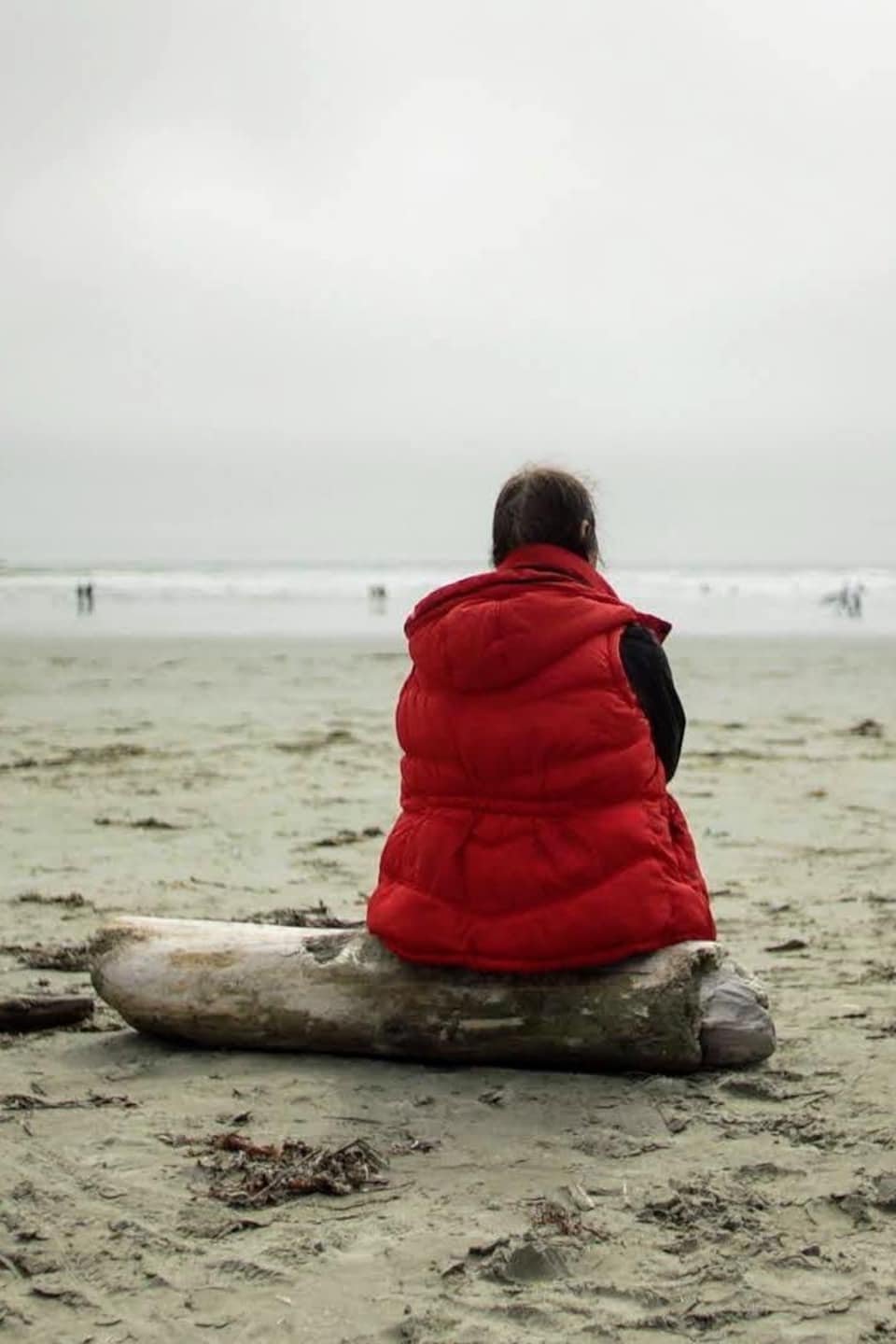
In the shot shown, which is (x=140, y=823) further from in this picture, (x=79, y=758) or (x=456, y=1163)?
(x=456, y=1163)

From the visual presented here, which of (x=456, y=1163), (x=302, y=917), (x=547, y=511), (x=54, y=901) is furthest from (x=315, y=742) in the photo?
(x=456, y=1163)

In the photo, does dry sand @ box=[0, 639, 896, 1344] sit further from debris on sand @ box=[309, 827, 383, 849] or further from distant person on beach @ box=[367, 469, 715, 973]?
distant person on beach @ box=[367, 469, 715, 973]

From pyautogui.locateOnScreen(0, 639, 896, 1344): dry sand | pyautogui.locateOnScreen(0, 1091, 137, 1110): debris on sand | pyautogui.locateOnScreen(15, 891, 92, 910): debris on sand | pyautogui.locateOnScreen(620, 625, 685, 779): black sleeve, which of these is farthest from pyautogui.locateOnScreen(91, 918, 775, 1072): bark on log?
pyautogui.locateOnScreen(15, 891, 92, 910): debris on sand

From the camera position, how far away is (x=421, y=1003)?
425 cm

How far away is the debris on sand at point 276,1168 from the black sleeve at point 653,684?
1.45 meters

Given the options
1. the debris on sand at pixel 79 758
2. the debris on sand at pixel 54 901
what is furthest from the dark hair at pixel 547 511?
the debris on sand at pixel 79 758

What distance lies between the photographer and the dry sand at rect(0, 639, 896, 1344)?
110 inches

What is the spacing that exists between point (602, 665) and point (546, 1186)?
4.71 feet

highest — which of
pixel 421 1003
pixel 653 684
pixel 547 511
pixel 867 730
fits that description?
pixel 547 511

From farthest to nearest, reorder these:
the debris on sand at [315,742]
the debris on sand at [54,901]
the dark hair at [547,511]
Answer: the debris on sand at [315,742] → the debris on sand at [54,901] → the dark hair at [547,511]

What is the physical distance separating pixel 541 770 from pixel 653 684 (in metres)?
0.42

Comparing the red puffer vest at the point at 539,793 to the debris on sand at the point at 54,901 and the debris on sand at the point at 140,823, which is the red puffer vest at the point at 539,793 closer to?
the debris on sand at the point at 54,901

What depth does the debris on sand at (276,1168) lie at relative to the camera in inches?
130

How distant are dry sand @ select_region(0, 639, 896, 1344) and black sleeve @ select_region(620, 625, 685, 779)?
98 centimetres
